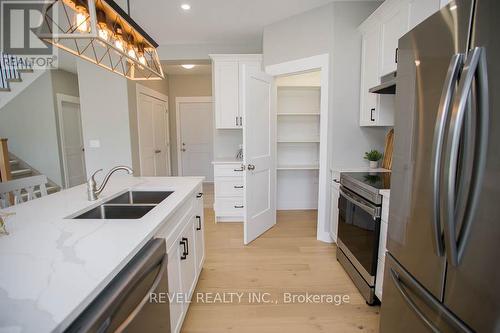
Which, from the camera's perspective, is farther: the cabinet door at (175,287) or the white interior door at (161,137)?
the white interior door at (161,137)

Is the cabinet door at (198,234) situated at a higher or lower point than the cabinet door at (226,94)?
lower

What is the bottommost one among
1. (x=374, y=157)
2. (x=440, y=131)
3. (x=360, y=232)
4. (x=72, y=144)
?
(x=360, y=232)

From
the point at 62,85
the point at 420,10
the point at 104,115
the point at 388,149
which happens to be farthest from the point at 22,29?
the point at 388,149

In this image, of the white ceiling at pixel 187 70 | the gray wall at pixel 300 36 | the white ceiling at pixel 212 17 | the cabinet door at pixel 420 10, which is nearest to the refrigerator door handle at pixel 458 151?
the cabinet door at pixel 420 10

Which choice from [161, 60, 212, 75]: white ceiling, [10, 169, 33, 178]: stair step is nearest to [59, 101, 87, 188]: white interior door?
[10, 169, 33, 178]: stair step

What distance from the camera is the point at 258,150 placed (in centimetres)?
289

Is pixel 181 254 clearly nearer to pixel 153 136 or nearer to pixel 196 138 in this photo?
pixel 153 136

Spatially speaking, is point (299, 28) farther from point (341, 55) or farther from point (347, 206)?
point (347, 206)

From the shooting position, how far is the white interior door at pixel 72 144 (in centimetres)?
489

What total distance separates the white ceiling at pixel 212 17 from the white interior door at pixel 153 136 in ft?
4.24

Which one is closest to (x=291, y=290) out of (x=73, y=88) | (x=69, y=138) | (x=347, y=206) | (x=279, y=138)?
(x=347, y=206)

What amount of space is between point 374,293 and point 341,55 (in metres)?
2.39

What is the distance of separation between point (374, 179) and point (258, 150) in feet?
4.32

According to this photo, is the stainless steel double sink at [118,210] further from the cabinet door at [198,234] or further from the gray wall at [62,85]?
the gray wall at [62,85]
